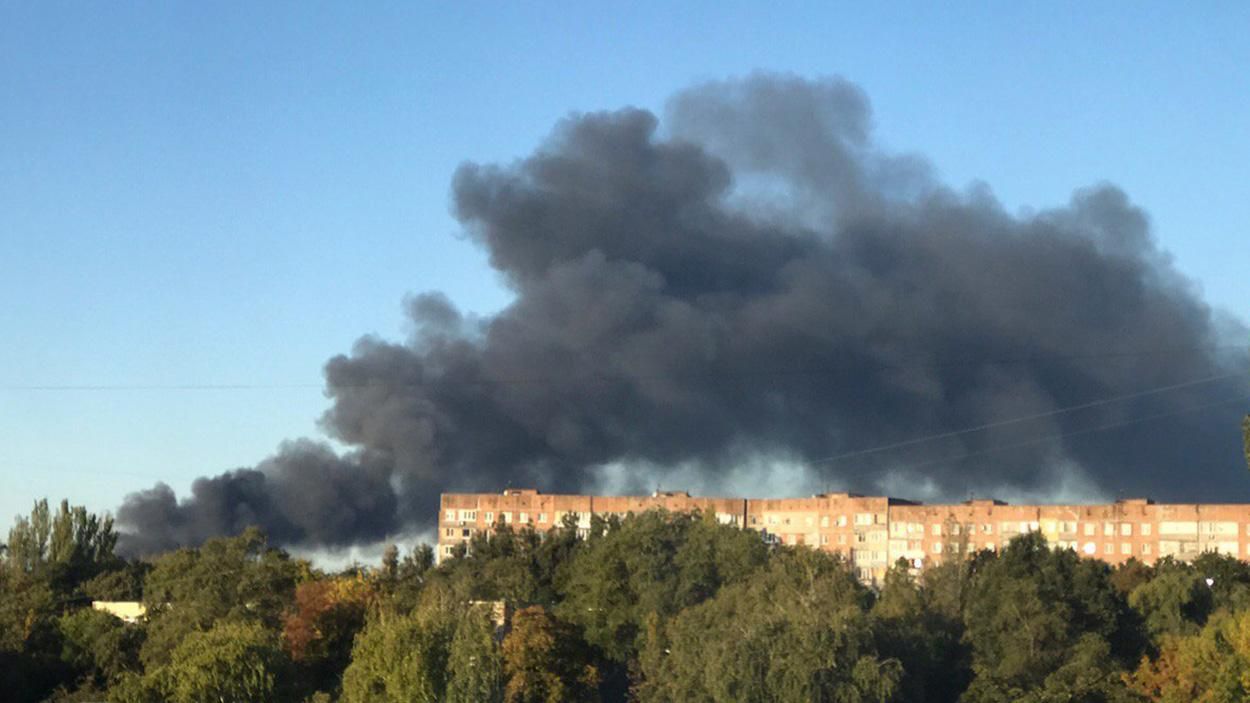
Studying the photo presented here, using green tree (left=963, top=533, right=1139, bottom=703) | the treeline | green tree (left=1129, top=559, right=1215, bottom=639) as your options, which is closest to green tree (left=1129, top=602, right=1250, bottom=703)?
the treeline

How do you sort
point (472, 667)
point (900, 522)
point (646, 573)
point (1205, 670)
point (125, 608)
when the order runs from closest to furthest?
point (472, 667), point (1205, 670), point (646, 573), point (125, 608), point (900, 522)

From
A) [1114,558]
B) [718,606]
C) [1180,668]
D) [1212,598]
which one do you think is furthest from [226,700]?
[1114,558]

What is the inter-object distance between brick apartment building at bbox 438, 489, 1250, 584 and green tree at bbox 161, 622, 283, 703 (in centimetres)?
5587

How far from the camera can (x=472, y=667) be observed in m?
55.0

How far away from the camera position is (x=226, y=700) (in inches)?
2298

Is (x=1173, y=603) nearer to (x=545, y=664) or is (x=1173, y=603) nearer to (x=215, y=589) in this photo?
(x=545, y=664)

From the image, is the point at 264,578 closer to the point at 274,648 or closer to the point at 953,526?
the point at 274,648

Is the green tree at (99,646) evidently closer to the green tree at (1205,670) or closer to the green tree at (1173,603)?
the green tree at (1205,670)

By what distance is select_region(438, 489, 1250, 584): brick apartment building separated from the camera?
396 feet

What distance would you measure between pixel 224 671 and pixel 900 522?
7660cm

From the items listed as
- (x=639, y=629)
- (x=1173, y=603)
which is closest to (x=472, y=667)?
(x=639, y=629)

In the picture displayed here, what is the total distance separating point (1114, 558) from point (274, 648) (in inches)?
3050

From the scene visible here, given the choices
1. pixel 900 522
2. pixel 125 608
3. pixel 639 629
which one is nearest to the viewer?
pixel 639 629

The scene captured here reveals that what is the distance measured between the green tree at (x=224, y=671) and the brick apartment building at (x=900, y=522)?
183 ft
